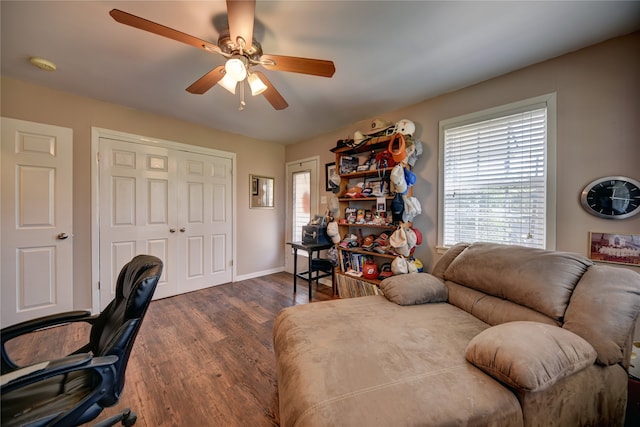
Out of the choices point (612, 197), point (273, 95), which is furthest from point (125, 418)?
point (612, 197)

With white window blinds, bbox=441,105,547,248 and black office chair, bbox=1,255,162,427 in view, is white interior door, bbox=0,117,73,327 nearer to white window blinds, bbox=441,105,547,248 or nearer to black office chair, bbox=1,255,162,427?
black office chair, bbox=1,255,162,427

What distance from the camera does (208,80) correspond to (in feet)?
5.55

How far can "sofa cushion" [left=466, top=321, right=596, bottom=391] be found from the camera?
34.5 inches

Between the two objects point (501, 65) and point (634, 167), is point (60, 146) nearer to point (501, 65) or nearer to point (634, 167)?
point (501, 65)

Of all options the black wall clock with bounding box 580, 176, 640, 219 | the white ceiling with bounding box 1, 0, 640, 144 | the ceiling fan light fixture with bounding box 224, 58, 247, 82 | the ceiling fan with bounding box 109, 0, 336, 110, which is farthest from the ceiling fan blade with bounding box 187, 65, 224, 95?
the black wall clock with bounding box 580, 176, 640, 219

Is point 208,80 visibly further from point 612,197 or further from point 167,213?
point 612,197

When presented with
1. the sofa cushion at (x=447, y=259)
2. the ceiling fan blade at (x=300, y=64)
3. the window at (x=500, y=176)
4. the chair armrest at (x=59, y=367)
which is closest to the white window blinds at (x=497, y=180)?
the window at (x=500, y=176)

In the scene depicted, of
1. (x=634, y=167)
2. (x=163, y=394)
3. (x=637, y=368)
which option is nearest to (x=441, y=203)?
(x=634, y=167)

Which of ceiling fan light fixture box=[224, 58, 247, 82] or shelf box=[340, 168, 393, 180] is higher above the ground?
ceiling fan light fixture box=[224, 58, 247, 82]

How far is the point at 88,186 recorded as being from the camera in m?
2.56

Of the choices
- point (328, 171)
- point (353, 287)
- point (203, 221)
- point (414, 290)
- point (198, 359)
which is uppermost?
point (328, 171)

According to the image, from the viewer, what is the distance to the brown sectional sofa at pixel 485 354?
842 mm

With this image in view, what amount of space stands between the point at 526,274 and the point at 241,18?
2.16 meters

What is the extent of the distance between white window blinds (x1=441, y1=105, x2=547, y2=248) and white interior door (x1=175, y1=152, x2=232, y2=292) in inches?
121
